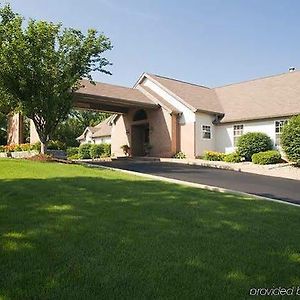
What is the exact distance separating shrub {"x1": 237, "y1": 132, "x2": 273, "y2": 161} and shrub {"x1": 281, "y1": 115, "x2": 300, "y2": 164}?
2.75m

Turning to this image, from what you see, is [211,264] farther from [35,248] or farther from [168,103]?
[168,103]

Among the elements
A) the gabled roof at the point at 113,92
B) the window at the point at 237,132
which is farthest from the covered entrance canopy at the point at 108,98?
the window at the point at 237,132

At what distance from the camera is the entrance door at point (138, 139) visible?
102 ft

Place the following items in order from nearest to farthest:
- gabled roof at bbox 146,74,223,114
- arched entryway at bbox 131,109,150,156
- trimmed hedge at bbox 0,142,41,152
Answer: trimmed hedge at bbox 0,142,41,152 < gabled roof at bbox 146,74,223,114 < arched entryway at bbox 131,109,150,156

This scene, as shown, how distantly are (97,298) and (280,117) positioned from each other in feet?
74.7

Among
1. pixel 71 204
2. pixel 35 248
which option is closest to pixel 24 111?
pixel 71 204

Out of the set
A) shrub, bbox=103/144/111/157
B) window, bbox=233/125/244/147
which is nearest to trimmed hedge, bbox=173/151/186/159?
window, bbox=233/125/244/147

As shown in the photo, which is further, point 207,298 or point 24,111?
point 24,111

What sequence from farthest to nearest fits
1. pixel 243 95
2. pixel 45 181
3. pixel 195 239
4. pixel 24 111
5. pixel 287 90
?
pixel 243 95, pixel 287 90, pixel 24 111, pixel 45 181, pixel 195 239

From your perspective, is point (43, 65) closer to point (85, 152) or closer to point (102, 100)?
point (102, 100)

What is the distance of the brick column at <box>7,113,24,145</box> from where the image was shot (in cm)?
2747

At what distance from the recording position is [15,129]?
91.8 ft

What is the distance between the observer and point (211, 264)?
4.73m

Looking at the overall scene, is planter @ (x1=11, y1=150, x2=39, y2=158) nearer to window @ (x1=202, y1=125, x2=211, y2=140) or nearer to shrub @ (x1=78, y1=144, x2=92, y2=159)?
window @ (x1=202, y1=125, x2=211, y2=140)
